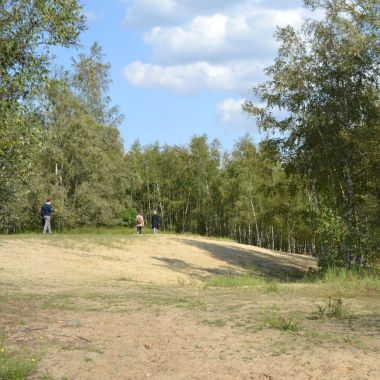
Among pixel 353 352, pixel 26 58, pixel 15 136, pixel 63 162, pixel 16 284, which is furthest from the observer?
pixel 63 162

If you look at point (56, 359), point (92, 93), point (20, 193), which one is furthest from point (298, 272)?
point (92, 93)

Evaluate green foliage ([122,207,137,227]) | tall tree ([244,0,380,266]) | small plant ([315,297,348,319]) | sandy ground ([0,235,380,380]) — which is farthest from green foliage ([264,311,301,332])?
green foliage ([122,207,137,227])

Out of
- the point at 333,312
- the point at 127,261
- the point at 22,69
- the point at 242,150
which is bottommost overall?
the point at 127,261

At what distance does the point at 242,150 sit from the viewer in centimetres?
5750

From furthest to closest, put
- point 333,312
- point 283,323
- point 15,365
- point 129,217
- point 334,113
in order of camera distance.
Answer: point 129,217
point 334,113
point 333,312
point 283,323
point 15,365

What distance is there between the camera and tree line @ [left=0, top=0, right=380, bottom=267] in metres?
9.37

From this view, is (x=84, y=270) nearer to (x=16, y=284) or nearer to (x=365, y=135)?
(x=16, y=284)

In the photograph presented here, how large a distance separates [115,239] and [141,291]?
1565cm

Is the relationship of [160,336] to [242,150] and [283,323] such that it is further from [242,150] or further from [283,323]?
[242,150]

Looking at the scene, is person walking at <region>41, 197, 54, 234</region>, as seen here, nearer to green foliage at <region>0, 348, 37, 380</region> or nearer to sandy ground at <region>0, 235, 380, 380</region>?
sandy ground at <region>0, 235, 380, 380</region>

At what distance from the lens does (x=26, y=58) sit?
945 centimetres

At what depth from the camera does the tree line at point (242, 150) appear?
30.7ft

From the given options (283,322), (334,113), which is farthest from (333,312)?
(334,113)

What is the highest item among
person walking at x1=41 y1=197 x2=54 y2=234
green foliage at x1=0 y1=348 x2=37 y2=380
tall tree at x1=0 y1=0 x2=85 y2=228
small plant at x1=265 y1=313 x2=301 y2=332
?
tall tree at x1=0 y1=0 x2=85 y2=228
